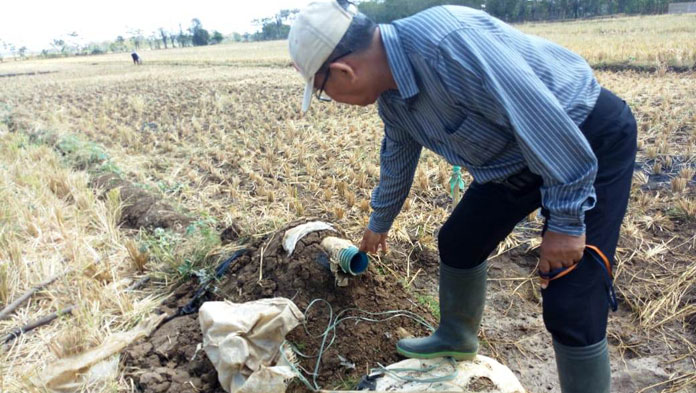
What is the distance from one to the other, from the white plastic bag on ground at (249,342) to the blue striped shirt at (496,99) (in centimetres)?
111

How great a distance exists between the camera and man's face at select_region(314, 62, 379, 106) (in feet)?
5.02

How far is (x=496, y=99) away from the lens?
133 centimetres

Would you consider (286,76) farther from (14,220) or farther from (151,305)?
(151,305)

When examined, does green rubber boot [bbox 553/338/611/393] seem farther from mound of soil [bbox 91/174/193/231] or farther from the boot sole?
mound of soil [bbox 91/174/193/231]

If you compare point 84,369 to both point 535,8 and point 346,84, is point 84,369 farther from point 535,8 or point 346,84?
point 535,8

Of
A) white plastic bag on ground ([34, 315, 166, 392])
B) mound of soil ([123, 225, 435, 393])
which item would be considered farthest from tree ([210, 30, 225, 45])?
white plastic bag on ground ([34, 315, 166, 392])

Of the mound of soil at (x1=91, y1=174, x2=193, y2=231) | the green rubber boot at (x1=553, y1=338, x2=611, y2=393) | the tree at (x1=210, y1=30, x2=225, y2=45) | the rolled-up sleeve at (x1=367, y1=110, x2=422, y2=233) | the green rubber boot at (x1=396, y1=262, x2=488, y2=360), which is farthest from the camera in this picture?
the tree at (x1=210, y1=30, x2=225, y2=45)

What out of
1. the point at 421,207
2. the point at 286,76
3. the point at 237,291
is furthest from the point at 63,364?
the point at 286,76

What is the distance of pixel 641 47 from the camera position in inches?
454

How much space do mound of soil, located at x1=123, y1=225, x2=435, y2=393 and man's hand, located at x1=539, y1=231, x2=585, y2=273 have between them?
1.18 metres

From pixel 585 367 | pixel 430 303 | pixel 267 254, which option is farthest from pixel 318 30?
pixel 430 303

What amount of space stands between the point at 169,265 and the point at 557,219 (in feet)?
8.55

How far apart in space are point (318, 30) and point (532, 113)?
2.25 feet

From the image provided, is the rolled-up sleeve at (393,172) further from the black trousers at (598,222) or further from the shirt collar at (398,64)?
the black trousers at (598,222)
